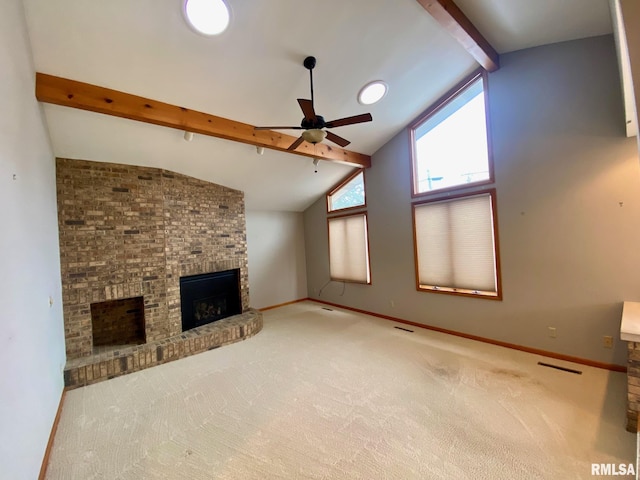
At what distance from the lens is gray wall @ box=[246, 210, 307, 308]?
5.98 meters

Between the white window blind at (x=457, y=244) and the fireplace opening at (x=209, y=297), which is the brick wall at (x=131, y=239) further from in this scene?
the white window blind at (x=457, y=244)

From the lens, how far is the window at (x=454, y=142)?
3742 millimetres

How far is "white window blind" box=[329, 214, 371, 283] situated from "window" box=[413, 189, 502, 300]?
1.19 meters

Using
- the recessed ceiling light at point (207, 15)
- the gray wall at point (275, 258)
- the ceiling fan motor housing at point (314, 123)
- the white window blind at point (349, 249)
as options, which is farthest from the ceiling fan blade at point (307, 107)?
the gray wall at point (275, 258)

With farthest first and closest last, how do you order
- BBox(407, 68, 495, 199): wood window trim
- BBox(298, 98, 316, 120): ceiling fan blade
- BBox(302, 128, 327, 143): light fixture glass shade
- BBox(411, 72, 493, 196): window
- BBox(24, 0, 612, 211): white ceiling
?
BBox(411, 72, 493, 196): window, BBox(407, 68, 495, 199): wood window trim, BBox(302, 128, 327, 143): light fixture glass shade, BBox(298, 98, 316, 120): ceiling fan blade, BBox(24, 0, 612, 211): white ceiling

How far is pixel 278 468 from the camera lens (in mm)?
1800

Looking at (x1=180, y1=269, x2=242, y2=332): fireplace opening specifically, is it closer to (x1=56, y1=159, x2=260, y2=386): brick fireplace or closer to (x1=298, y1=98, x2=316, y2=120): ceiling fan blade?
(x1=56, y1=159, x2=260, y2=386): brick fireplace

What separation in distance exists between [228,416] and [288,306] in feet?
12.8

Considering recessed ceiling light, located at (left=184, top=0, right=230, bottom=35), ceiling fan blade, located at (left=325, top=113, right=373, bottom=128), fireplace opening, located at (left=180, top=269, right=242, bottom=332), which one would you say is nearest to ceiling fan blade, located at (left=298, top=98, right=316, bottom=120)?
ceiling fan blade, located at (left=325, top=113, right=373, bottom=128)

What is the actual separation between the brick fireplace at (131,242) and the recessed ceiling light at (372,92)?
2.85 meters

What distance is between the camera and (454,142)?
4.02 metres

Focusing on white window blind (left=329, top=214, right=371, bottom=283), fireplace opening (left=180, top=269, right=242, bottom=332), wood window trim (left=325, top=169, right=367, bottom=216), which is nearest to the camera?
fireplace opening (left=180, top=269, right=242, bottom=332)

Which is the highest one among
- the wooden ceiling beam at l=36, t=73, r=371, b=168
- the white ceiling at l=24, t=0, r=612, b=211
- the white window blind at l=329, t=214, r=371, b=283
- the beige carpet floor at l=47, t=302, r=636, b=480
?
the white ceiling at l=24, t=0, r=612, b=211

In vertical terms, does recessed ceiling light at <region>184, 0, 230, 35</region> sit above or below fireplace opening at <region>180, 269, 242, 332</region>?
above
